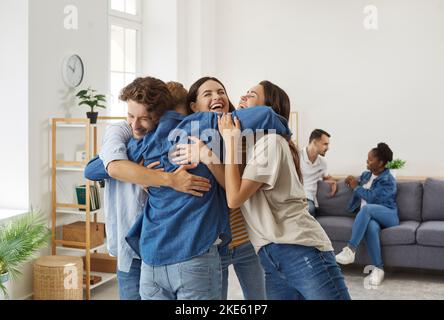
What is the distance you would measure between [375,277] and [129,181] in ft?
11.1

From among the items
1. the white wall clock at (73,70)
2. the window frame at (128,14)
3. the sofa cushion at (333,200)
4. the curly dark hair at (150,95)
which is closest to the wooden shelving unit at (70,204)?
the white wall clock at (73,70)

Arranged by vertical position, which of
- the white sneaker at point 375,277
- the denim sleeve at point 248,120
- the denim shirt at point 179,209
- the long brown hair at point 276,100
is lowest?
the white sneaker at point 375,277

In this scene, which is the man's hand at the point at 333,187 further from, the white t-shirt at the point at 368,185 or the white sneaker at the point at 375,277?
the white sneaker at the point at 375,277

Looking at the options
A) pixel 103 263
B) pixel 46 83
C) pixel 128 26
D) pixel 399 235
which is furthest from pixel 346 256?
pixel 128 26

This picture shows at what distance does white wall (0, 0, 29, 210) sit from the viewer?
13.7 ft

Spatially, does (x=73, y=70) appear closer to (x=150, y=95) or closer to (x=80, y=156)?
(x=80, y=156)

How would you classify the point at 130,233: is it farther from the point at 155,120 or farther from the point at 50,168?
the point at 50,168

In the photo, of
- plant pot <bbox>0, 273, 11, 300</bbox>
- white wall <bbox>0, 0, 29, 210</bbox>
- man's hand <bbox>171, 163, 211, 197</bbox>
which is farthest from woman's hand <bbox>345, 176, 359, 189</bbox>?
man's hand <bbox>171, 163, 211, 197</bbox>

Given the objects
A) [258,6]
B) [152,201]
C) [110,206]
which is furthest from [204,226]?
[258,6]

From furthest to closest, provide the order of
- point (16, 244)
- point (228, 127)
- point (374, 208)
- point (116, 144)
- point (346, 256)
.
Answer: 1. point (374, 208)
2. point (346, 256)
3. point (16, 244)
4. point (116, 144)
5. point (228, 127)

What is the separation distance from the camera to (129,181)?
5.99 feet

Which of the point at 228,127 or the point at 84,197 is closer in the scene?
the point at 228,127

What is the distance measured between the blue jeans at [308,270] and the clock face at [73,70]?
3.14 m

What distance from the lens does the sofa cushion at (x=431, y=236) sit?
475cm
